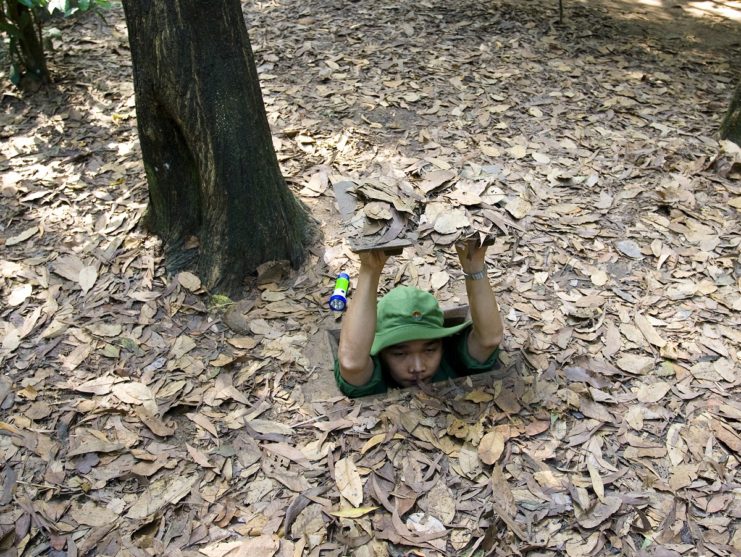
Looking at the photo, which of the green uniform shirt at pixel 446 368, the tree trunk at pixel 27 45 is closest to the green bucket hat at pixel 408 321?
the green uniform shirt at pixel 446 368

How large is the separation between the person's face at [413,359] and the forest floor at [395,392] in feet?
0.41

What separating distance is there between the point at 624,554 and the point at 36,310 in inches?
132

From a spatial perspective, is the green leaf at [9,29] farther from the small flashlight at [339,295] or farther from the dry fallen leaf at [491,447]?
the dry fallen leaf at [491,447]

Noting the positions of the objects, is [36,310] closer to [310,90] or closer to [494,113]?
[310,90]

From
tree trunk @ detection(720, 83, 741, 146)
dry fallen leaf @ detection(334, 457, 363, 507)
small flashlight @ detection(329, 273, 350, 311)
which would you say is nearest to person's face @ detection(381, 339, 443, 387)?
small flashlight @ detection(329, 273, 350, 311)

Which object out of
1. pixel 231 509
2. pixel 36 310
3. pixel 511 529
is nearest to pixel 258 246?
pixel 36 310

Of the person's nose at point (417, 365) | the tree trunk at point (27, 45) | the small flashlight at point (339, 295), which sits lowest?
the person's nose at point (417, 365)

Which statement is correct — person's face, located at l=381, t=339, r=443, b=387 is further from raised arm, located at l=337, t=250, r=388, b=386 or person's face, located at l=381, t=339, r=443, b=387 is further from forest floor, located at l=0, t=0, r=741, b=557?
raised arm, located at l=337, t=250, r=388, b=386

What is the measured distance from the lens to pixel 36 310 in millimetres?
3660

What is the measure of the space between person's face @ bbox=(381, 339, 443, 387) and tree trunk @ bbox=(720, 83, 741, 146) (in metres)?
3.34

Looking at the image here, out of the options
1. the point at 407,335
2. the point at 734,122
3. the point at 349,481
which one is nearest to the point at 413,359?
the point at 407,335

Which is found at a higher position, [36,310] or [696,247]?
[36,310]

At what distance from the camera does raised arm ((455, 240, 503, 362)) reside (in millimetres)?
3170

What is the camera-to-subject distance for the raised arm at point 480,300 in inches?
125
